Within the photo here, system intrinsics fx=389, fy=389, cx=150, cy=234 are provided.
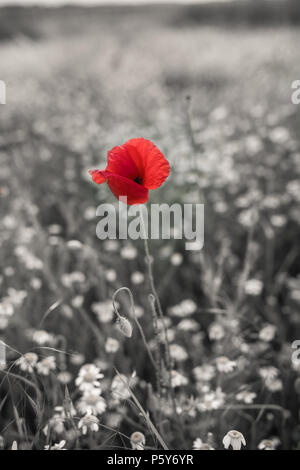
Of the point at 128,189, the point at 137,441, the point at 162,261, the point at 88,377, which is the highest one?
the point at 128,189

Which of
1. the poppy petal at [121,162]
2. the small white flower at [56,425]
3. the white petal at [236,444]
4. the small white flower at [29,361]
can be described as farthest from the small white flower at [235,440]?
the poppy petal at [121,162]

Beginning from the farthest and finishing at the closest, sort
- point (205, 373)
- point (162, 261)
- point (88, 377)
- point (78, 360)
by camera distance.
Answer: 1. point (162, 261)
2. point (78, 360)
3. point (205, 373)
4. point (88, 377)

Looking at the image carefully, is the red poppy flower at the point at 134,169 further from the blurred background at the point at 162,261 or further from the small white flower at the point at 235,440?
the small white flower at the point at 235,440

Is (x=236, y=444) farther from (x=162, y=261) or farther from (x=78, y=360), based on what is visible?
(x=162, y=261)

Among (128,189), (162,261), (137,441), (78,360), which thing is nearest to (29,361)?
(137,441)

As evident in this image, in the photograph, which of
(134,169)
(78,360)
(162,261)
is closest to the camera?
(134,169)

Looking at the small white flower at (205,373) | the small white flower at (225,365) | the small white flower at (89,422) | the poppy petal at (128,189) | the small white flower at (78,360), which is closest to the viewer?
the poppy petal at (128,189)
